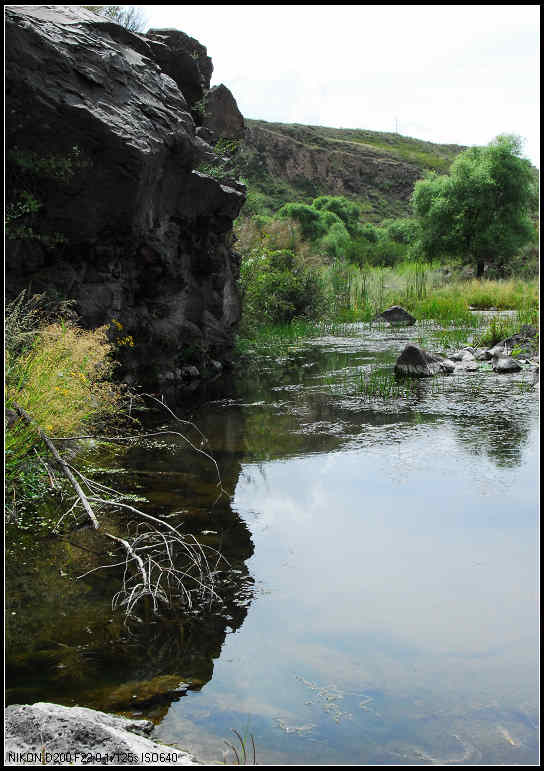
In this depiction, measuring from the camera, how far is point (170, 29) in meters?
12.7

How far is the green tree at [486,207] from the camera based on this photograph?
31.7 metres

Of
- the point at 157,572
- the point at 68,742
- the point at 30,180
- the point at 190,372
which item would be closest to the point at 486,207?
the point at 190,372

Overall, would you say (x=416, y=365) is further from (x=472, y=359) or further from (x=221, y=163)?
(x=221, y=163)

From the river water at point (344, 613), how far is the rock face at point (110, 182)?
3116 millimetres

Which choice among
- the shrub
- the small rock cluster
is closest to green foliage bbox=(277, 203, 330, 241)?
the small rock cluster

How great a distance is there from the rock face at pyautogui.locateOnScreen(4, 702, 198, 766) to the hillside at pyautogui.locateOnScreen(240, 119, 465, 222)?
61010mm

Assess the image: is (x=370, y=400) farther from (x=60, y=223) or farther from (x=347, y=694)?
(x=347, y=694)

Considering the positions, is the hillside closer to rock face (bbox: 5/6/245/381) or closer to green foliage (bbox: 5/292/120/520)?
rock face (bbox: 5/6/245/381)

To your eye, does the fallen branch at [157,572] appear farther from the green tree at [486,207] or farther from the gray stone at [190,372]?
the green tree at [486,207]

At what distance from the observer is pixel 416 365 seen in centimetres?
1166

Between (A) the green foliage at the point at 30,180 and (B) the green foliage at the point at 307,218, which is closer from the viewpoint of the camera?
(A) the green foliage at the point at 30,180

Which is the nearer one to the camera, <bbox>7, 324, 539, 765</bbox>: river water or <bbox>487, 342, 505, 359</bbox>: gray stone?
<bbox>7, 324, 539, 765</bbox>: river water

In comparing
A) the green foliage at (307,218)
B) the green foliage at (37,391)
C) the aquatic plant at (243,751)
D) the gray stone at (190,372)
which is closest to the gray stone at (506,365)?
the gray stone at (190,372)

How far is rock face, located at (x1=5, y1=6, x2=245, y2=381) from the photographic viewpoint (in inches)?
292
